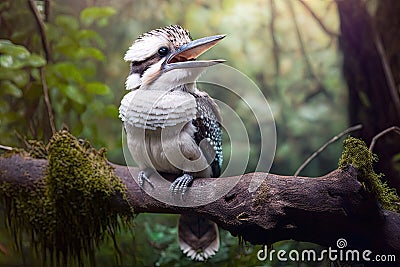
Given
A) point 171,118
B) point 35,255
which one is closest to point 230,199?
point 171,118

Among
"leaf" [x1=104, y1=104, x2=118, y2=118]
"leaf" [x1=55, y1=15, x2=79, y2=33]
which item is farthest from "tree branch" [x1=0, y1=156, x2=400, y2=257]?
"leaf" [x1=55, y1=15, x2=79, y2=33]

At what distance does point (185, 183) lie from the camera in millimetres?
1378

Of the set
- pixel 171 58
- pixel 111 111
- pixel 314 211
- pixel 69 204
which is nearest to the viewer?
pixel 314 211

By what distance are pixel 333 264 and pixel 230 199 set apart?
36 centimetres

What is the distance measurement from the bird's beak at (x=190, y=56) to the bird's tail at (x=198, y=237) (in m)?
0.53

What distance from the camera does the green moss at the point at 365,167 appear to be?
3.89 feet

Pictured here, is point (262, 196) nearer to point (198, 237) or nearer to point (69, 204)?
point (198, 237)

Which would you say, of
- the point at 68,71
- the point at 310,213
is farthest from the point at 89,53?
the point at 310,213

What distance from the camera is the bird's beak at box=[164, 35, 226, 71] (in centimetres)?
136

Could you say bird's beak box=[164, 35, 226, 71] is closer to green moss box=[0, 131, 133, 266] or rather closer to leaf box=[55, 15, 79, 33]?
green moss box=[0, 131, 133, 266]

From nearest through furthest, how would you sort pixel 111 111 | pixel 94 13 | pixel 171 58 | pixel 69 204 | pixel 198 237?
1. pixel 171 58
2. pixel 69 204
3. pixel 198 237
4. pixel 111 111
5. pixel 94 13

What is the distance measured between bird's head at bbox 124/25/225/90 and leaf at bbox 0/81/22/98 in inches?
26.7

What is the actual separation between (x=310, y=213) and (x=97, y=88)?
3.38 feet

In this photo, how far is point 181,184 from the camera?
4.52 ft
